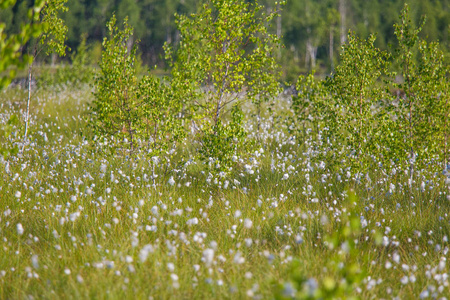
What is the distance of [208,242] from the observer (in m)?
4.18

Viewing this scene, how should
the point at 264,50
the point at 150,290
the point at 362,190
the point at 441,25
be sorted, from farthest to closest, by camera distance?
the point at 441,25, the point at 264,50, the point at 362,190, the point at 150,290

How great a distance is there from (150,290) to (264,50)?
17.5 feet

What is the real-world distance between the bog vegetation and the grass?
24mm

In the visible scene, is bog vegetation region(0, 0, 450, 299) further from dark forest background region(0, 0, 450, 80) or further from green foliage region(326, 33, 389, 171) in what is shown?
dark forest background region(0, 0, 450, 80)

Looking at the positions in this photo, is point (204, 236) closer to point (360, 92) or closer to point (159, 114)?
point (159, 114)

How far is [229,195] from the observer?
5.58 meters

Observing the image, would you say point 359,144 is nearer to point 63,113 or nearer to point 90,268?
point 90,268

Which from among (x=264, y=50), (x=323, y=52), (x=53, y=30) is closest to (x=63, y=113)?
(x=53, y=30)

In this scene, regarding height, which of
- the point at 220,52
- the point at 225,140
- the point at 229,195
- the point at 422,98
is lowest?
the point at 229,195

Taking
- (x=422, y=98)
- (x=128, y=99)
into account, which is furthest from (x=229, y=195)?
(x=422, y=98)

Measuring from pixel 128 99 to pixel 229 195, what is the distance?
3170mm

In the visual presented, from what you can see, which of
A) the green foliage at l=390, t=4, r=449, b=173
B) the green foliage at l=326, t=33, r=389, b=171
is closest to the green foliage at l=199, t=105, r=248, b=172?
the green foliage at l=326, t=33, r=389, b=171

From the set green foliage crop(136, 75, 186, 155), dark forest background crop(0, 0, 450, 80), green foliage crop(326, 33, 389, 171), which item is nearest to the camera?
green foliage crop(326, 33, 389, 171)

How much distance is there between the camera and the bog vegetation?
3.32 metres
